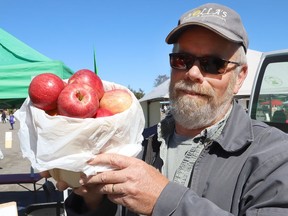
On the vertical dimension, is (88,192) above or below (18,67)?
below

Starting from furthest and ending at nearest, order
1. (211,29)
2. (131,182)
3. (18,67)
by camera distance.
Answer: (18,67), (211,29), (131,182)

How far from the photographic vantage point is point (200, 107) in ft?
5.67

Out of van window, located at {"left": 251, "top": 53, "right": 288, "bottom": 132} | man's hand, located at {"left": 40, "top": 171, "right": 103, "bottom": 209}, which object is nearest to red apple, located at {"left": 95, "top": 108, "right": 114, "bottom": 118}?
man's hand, located at {"left": 40, "top": 171, "right": 103, "bottom": 209}

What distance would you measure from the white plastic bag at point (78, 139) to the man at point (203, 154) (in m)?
0.06

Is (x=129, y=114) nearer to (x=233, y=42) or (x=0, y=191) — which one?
(x=233, y=42)

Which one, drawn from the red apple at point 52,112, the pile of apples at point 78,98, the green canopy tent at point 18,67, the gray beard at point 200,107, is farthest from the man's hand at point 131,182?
the green canopy tent at point 18,67

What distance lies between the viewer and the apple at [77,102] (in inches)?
52.9

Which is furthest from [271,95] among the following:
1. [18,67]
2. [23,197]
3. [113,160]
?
[23,197]

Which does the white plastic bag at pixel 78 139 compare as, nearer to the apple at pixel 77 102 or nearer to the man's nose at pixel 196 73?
the apple at pixel 77 102

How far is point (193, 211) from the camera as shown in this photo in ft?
4.01

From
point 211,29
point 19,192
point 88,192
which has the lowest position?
point 19,192

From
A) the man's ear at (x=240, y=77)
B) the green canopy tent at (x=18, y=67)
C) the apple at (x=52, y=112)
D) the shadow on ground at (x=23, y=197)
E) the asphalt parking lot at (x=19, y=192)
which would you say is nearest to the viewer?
the apple at (x=52, y=112)

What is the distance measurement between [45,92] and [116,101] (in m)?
0.31

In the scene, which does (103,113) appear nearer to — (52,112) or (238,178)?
(52,112)
